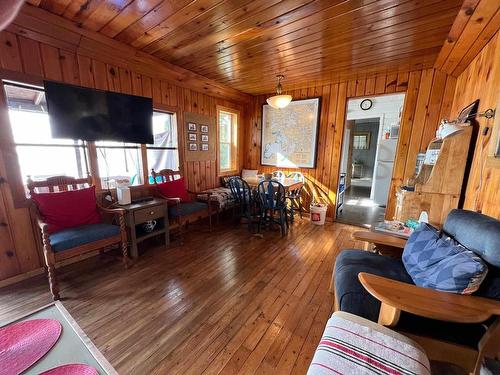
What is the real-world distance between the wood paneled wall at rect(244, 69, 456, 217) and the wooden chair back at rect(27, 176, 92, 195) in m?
3.38

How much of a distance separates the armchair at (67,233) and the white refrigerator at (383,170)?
5306 mm

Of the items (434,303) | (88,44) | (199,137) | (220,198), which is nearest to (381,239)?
(434,303)

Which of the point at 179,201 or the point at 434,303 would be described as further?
the point at 179,201

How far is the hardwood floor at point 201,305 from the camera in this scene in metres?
1.32

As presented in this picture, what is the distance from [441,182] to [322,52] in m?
1.89

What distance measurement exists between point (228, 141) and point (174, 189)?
183 centimetres

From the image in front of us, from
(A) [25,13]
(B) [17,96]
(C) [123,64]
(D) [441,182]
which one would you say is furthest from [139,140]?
(D) [441,182]

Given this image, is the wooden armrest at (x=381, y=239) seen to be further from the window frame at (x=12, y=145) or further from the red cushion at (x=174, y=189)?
the window frame at (x=12, y=145)

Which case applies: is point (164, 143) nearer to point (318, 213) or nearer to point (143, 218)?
point (143, 218)

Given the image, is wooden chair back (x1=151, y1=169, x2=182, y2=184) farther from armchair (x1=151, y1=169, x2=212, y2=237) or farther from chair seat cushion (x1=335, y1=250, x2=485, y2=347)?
chair seat cushion (x1=335, y1=250, x2=485, y2=347)

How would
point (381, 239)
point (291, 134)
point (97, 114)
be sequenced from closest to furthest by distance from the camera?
1. point (381, 239)
2. point (97, 114)
3. point (291, 134)

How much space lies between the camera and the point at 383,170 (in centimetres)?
505

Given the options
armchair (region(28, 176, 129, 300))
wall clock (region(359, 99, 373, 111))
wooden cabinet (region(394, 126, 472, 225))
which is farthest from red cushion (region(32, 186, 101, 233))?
wall clock (region(359, 99, 373, 111))

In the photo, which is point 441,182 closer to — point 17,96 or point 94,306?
point 94,306
